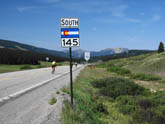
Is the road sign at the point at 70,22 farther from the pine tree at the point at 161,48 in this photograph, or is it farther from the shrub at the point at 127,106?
the pine tree at the point at 161,48

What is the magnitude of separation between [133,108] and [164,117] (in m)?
1.18

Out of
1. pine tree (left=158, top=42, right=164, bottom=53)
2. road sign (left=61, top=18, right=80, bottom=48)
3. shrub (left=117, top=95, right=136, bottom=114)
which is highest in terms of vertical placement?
pine tree (left=158, top=42, right=164, bottom=53)

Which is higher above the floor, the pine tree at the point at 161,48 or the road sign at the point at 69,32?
the pine tree at the point at 161,48

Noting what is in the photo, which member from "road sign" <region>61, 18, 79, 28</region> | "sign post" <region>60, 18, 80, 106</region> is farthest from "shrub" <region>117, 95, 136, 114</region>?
"road sign" <region>61, 18, 79, 28</region>

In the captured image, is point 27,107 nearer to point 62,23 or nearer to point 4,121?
point 4,121

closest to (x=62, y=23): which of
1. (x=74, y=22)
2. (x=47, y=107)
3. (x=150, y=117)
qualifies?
(x=74, y=22)

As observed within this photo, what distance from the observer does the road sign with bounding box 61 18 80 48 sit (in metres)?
5.02

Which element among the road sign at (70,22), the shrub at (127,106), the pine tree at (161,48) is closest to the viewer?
the road sign at (70,22)

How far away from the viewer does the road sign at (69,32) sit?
5.02 m

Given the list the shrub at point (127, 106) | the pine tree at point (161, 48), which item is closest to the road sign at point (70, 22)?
the shrub at point (127, 106)

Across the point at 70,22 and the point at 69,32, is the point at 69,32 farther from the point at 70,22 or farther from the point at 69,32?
the point at 70,22

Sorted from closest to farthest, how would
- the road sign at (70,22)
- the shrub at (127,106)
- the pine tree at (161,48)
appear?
the road sign at (70,22) < the shrub at (127,106) < the pine tree at (161,48)

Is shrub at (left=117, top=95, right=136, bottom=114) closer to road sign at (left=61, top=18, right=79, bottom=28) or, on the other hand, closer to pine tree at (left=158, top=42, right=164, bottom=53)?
road sign at (left=61, top=18, right=79, bottom=28)

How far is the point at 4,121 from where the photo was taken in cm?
414
